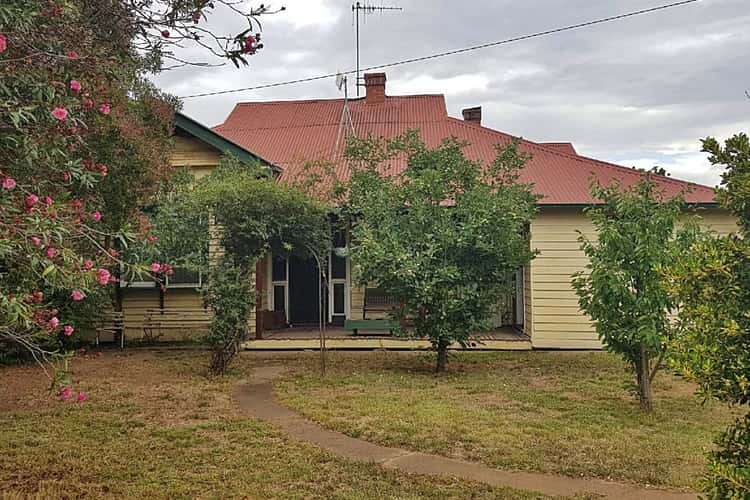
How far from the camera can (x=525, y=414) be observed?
7328mm

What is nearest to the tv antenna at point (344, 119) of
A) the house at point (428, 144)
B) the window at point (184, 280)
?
the house at point (428, 144)

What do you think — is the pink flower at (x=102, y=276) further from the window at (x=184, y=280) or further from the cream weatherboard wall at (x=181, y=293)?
the window at (x=184, y=280)

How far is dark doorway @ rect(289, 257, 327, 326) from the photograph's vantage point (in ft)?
49.9

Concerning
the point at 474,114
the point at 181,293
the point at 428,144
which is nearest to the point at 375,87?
the point at 474,114

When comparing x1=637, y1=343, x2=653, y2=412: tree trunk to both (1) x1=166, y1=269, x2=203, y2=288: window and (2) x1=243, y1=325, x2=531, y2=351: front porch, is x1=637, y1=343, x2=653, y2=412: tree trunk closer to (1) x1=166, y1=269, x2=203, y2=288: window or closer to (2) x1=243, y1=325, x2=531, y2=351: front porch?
(2) x1=243, y1=325, x2=531, y2=351: front porch

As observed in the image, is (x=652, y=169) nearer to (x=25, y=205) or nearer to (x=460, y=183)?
(x=460, y=183)

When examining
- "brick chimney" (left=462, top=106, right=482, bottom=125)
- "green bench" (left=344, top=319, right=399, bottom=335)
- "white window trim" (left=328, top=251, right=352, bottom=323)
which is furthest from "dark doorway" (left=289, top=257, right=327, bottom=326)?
"brick chimney" (left=462, top=106, right=482, bottom=125)

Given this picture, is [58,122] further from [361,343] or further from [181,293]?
[181,293]

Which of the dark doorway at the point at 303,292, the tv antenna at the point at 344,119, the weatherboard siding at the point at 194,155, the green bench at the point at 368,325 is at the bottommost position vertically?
the green bench at the point at 368,325

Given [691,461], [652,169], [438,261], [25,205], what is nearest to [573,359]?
[438,261]

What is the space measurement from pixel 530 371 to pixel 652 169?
404 cm

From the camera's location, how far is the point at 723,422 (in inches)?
280

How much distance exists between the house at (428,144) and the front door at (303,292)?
25 mm

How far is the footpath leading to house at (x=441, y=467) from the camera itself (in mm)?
4840
